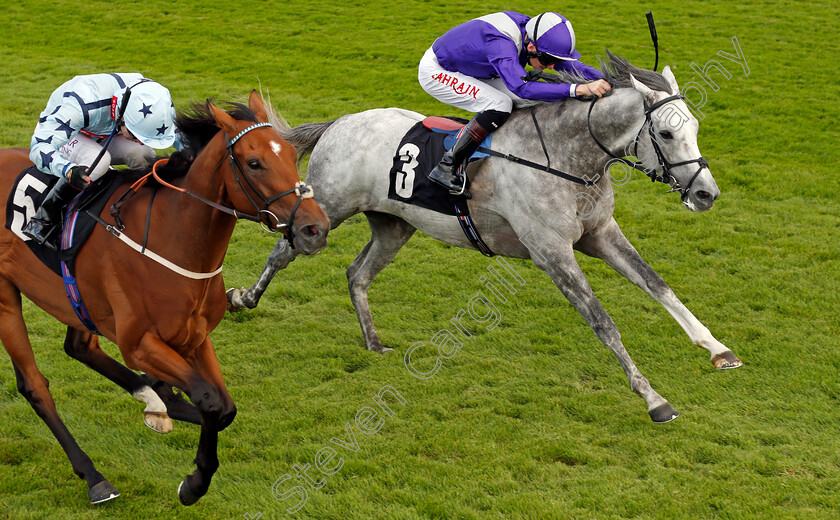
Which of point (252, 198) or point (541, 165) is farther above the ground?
point (252, 198)

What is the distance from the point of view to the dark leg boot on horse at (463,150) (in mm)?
4965

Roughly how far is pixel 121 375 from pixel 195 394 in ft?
4.05

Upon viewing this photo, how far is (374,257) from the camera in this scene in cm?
609

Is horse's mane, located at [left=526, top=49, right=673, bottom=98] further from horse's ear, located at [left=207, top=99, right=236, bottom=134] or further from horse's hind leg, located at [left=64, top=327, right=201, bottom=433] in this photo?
horse's hind leg, located at [left=64, top=327, right=201, bottom=433]

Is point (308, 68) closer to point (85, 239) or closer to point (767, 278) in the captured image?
point (767, 278)

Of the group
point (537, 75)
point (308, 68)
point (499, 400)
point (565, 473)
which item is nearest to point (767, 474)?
point (565, 473)

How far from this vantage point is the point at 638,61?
13.1m

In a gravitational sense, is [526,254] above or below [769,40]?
above

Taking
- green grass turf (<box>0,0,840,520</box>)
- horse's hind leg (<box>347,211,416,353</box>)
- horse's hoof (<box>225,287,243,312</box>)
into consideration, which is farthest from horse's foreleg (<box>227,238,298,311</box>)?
horse's hind leg (<box>347,211,416,353</box>)

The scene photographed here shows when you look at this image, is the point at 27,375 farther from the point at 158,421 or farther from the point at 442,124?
the point at 442,124

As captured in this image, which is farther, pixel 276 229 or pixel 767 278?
pixel 767 278

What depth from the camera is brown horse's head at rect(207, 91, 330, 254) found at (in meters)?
3.30

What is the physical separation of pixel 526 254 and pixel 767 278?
2842 mm

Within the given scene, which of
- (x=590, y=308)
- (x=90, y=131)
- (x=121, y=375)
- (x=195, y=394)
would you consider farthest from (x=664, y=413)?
(x=90, y=131)
